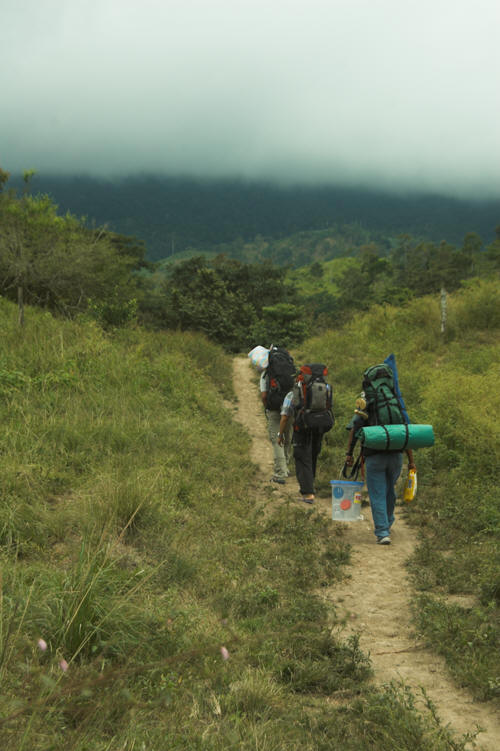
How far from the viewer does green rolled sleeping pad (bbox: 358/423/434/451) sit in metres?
5.74

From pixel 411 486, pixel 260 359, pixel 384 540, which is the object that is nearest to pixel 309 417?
pixel 411 486

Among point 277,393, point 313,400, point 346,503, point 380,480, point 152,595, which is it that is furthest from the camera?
point 277,393

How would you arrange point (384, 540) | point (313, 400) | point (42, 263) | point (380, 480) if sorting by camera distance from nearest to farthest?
point (384, 540) < point (380, 480) < point (313, 400) < point (42, 263)

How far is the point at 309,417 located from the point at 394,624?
132 inches

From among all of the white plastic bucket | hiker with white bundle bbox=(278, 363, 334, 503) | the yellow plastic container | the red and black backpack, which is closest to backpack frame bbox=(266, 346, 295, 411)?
hiker with white bundle bbox=(278, 363, 334, 503)

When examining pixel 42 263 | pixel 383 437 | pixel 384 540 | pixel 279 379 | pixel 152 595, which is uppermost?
pixel 42 263

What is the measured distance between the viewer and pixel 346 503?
20.3 feet

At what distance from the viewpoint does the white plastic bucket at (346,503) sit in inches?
243

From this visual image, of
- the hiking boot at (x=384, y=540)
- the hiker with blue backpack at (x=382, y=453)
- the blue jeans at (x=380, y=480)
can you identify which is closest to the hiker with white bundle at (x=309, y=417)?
the hiker with blue backpack at (x=382, y=453)

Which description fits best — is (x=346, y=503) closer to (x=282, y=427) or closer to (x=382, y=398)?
(x=382, y=398)

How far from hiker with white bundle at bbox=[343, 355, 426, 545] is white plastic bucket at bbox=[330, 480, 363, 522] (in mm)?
197

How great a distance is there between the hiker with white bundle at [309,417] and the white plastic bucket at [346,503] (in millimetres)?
1123

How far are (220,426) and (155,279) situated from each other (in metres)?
33.1

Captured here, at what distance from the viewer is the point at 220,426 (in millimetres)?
10336
